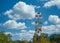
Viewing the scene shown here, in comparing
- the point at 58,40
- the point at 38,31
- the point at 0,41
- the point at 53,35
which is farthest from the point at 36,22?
the point at 53,35

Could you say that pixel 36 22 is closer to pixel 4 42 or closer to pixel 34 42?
pixel 34 42

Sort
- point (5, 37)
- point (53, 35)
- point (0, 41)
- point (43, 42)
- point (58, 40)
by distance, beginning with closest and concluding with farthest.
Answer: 1. point (43, 42)
2. point (0, 41)
3. point (5, 37)
4. point (58, 40)
5. point (53, 35)

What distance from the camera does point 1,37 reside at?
231 feet

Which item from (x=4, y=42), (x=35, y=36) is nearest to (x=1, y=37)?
(x=4, y=42)

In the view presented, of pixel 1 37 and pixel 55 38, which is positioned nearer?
pixel 1 37

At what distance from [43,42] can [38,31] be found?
121 inches

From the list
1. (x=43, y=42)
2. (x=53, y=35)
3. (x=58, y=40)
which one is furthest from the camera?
(x=53, y=35)

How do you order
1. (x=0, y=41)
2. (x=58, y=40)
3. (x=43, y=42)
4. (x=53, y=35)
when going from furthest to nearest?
(x=53, y=35)
(x=58, y=40)
(x=0, y=41)
(x=43, y=42)

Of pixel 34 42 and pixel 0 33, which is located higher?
pixel 0 33

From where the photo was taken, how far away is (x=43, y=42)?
48125mm

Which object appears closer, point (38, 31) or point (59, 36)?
point (38, 31)

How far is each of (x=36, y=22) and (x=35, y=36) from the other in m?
3.72

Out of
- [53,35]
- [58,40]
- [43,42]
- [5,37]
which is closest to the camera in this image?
[43,42]

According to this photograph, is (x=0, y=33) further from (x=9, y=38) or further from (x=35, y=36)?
(x=35, y=36)
